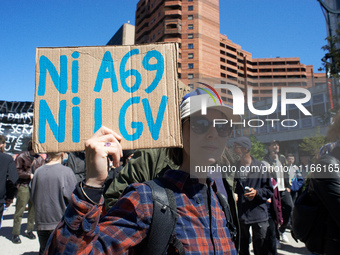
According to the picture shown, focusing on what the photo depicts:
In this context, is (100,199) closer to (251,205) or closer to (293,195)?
(251,205)

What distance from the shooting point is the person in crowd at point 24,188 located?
19.8ft

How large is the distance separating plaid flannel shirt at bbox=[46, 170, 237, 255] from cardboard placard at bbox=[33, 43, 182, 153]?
25 cm

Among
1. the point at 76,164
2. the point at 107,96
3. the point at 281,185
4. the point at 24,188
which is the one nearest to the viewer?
the point at 107,96

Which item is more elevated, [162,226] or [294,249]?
[162,226]

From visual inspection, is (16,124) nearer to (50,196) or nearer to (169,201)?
(50,196)

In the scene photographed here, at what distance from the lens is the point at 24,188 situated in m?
6.60

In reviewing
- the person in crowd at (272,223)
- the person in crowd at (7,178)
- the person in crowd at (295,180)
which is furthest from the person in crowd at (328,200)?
the person in crowd at (295,180)

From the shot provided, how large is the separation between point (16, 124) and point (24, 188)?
129 inches

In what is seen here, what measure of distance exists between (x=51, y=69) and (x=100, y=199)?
0.71 m

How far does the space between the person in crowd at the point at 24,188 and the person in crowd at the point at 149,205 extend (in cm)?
554

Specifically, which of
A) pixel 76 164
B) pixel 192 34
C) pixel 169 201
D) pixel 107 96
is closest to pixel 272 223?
pixel 76 164

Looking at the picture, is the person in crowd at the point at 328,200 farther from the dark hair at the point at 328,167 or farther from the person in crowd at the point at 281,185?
the person in crowd at the point at 281,185

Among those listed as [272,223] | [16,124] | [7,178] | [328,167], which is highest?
[16,124]

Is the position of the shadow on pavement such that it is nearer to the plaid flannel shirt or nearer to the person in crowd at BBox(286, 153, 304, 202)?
the person in crowd at BBox(286, 153, 304, 202)
